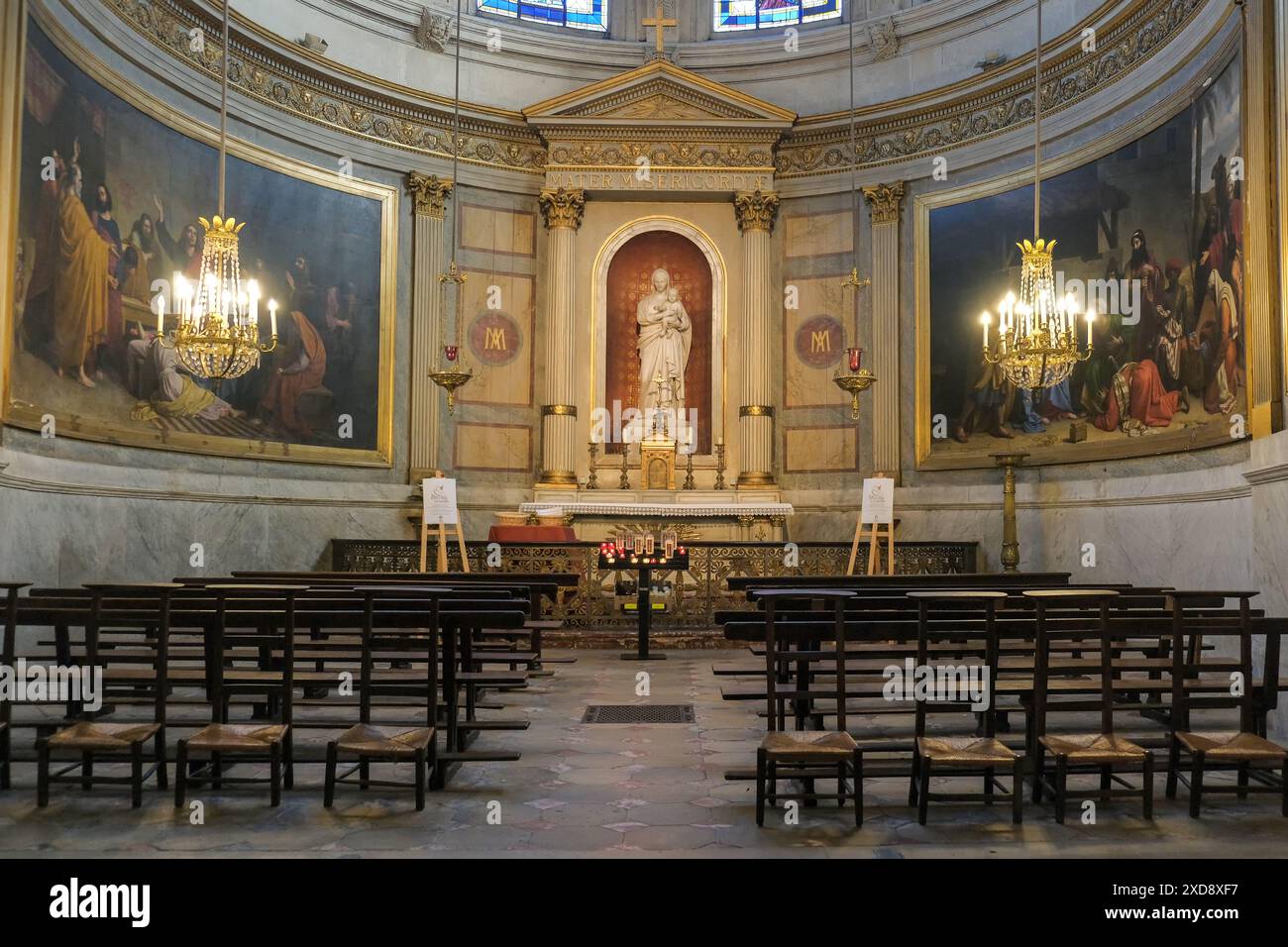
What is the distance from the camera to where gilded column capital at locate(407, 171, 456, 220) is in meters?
18.0

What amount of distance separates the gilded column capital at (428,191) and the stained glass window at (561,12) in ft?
12.1

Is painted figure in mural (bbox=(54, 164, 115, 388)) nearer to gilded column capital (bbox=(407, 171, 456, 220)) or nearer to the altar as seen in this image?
gilded column capital (bbox=(407, 171, 456, 220))

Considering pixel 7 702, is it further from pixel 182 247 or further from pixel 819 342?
pixel 819 342

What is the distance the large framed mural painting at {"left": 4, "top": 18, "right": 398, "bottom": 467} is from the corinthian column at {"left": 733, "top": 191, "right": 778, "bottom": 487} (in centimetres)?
594

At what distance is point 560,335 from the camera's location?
18734 millimetres

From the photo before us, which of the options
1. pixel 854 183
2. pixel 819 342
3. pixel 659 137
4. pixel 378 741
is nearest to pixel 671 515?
pixel 819 342

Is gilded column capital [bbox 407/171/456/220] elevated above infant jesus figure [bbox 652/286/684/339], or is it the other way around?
gilded column capital [bbox 407/171/456/220]

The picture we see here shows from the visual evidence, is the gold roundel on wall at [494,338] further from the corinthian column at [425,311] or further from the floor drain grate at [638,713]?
the floor drain grate at [638,713]

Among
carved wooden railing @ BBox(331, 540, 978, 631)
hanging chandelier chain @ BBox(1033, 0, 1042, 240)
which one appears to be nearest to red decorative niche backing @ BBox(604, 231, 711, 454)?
carved wooden railing @ BBox(331, 540, 978, 631)

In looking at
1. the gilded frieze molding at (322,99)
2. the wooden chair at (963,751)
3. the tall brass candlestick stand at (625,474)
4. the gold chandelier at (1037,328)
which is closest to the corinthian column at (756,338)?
the tall brass candlestick stand at (625,474)

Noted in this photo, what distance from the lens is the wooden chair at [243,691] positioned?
18.9 ft
